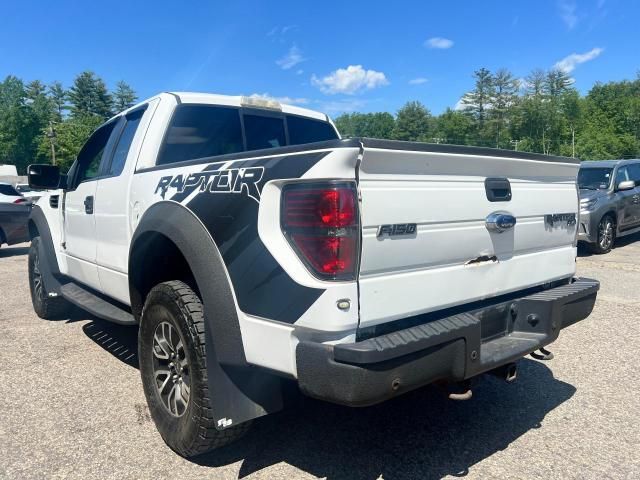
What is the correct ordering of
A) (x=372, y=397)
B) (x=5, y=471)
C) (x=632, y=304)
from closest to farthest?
(x=372, y=397) → (x=5, y=471) → (x=632, y=304)

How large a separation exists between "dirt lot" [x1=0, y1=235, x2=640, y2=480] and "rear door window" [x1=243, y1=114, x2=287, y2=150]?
1.99 metres

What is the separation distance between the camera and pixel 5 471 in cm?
259

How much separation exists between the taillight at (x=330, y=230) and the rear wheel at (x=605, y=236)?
361 inches

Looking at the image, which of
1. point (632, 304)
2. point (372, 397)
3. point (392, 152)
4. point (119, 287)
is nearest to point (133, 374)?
point (119, 287)

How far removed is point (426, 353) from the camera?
2.04 meters

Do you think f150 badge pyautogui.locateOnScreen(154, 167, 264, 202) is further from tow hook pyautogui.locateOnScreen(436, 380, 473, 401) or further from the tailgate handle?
tow hook pyautogui.locateOnScreen(436, 380, 473, 401)

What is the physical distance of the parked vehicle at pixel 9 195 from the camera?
1113cm

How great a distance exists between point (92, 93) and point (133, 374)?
99.8 m

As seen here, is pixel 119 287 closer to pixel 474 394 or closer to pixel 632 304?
pixel 474 394

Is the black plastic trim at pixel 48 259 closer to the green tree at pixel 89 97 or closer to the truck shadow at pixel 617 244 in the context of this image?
the truck shadow at pixel 617 244

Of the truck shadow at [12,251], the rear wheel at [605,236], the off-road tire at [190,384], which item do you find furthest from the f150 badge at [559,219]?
the truck shadow at [12,251]

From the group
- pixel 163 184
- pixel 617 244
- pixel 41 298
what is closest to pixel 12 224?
pixel 41 298

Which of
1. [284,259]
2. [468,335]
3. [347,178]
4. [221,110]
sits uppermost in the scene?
[221,110]

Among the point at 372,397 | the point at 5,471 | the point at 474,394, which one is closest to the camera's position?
the point at 372,397
